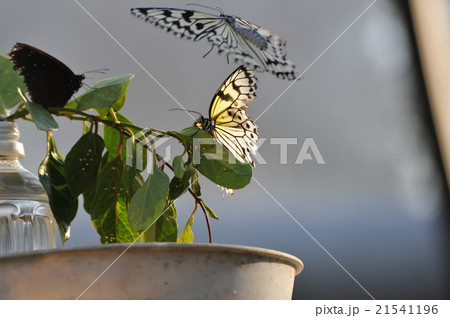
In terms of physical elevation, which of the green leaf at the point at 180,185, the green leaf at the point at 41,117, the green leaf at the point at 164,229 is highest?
the green leaf at the point at 41,117

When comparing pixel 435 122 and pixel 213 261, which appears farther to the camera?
pixel 435 122

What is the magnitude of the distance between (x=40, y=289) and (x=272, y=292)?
0.16 meters

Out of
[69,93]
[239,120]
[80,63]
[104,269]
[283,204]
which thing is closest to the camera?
[104,269]

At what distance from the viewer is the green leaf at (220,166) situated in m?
0.56

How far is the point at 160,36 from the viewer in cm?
151

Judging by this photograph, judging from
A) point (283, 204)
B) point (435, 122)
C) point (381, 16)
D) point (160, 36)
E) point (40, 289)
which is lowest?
point (40, 289)

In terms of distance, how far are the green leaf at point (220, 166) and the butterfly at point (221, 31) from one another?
342 millimetres

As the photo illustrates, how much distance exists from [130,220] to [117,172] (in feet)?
0.32

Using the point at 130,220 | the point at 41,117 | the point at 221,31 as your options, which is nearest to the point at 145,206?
the point at 130,220

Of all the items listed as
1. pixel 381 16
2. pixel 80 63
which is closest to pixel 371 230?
pixel 381 16

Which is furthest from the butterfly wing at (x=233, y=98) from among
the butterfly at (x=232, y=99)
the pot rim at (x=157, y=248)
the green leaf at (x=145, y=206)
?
the pot rim at (x=157, y=248)

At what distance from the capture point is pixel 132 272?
39 cm

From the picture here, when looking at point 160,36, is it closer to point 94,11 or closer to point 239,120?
point 94,11

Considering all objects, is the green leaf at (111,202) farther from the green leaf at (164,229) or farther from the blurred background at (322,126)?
the blurred background at (322,126)
